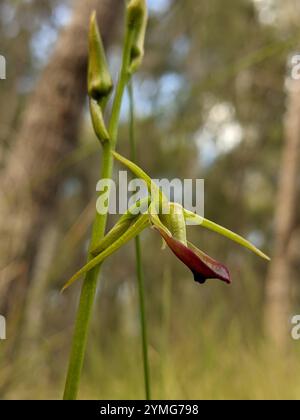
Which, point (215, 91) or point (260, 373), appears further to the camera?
point (215, 91)

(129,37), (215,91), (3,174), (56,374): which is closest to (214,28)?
(215,91)

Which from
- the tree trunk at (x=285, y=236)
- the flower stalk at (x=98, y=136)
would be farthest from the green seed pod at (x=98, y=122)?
the tree trunk at (x=285, y=236)

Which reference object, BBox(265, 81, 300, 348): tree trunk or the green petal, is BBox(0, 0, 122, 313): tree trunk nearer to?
the green petal

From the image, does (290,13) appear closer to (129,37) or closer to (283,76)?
Answer: (283,76)

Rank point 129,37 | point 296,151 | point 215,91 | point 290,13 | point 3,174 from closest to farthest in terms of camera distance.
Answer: point 129,37, point 3,174, point 296,151, point 290,13, point 215,91

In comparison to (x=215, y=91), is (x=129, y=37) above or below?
below

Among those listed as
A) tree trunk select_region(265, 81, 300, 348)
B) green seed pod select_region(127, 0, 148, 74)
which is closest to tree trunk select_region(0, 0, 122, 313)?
green seed pod select_region(127, 0, 148, 74)

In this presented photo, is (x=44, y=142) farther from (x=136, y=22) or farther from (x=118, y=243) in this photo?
(x=118, y=243)
